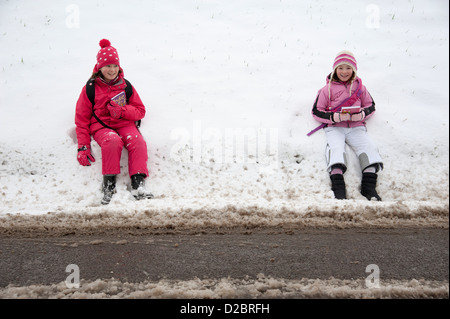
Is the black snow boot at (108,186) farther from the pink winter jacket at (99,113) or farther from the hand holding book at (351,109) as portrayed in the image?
the hand holding book at (351,109)

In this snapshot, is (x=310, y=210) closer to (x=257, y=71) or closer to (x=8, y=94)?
(x=257, y=71)

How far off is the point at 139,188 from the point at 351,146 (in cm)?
301

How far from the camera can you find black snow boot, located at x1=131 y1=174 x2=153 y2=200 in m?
4.09

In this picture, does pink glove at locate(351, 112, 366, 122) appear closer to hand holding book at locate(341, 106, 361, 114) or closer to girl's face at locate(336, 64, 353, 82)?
hand holding book at locate(341, 106, 361, 114)

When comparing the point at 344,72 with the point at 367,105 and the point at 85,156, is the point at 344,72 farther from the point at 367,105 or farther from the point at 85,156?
the point at 85,156

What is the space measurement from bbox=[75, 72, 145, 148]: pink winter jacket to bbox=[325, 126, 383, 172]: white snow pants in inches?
108

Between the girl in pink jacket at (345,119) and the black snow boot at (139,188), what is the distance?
7.92ft

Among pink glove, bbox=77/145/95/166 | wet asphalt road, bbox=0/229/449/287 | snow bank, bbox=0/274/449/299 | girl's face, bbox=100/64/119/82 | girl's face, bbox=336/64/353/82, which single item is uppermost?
girl's face, bbox=336/64/353/82

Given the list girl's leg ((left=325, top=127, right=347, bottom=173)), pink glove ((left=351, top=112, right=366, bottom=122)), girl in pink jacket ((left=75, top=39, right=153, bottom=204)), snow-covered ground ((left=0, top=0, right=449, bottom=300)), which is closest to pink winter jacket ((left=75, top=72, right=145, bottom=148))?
girl in pink jacket ((left=75, top=39, right=153, bottom=204))

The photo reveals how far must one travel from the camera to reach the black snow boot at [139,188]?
4.09 meters

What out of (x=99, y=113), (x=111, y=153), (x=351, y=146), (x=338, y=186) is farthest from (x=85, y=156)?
(x=351, y=146)

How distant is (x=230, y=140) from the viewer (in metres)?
4.81
